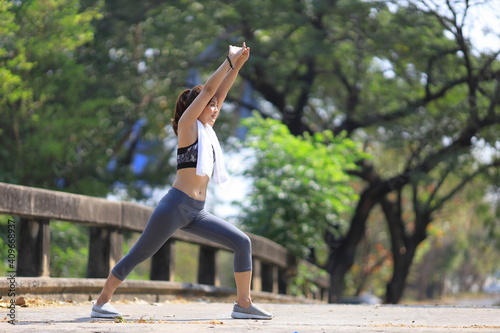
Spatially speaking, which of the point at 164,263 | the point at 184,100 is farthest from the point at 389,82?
the point at 184,100

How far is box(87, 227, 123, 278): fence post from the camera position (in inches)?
336

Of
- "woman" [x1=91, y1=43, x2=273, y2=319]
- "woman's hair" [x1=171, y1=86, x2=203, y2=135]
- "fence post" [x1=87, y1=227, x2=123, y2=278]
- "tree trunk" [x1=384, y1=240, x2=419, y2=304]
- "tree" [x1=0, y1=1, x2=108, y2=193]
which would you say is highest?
"tree" [x1=0, y1=1, x2=108, y2=193]

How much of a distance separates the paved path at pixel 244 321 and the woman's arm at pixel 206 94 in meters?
1.36

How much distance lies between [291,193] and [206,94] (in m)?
9.26

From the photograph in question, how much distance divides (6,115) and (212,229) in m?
11.1

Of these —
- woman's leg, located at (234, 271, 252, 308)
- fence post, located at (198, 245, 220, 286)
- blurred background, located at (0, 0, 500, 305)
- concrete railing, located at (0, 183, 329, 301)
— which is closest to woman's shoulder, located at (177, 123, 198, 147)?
woman's leg, located at (234, 271, 252, 308)

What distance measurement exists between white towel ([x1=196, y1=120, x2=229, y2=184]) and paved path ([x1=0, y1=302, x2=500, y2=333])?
3.34 feet

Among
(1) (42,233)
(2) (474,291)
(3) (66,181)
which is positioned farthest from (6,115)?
(2) (474,291)

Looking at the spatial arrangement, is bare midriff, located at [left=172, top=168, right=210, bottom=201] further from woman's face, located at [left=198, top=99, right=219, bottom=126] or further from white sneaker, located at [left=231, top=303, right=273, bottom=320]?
white sneaker, located at [left=231, top=303, right=273, bottom=320]

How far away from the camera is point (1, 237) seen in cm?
1359

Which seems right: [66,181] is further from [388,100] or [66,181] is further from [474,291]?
[474,291]

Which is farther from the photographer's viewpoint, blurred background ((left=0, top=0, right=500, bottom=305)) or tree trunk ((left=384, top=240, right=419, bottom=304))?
tree trunk ((left=384, top=240, right=419, bottom=304))

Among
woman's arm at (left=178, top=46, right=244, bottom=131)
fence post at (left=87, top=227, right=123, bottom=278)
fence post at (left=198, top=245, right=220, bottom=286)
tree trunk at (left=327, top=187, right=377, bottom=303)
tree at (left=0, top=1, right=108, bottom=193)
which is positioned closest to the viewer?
woman's arm at (left=178, top=46, right=244, bottom=131)

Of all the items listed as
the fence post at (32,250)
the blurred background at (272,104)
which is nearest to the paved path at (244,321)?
the fence post at (32,250)
